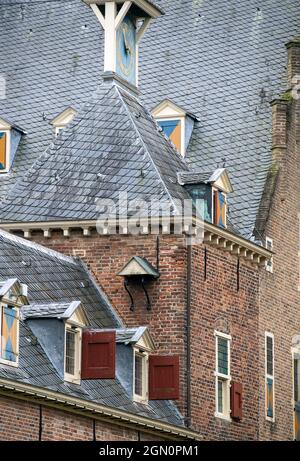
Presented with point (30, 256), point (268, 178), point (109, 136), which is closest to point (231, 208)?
point (268, 178)

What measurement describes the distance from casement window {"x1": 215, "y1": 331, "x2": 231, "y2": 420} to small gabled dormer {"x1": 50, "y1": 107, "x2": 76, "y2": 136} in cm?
927

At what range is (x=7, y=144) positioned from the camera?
5541cm

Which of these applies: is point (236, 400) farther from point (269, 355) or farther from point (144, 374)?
point (144, 374)

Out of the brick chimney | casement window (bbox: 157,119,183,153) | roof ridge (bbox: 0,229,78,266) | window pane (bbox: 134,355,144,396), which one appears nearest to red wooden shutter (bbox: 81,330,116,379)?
window pane (bbox: 134,355,144,396)

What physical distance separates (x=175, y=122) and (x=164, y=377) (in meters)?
11.2

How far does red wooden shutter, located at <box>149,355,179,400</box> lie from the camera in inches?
1790

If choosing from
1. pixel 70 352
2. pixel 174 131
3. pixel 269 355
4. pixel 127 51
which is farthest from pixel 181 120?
pixel 70 352

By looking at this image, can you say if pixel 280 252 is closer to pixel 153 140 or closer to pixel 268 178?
pixel 268 178

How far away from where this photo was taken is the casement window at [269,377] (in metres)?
51.1

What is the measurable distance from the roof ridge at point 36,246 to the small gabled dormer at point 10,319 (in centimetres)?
493

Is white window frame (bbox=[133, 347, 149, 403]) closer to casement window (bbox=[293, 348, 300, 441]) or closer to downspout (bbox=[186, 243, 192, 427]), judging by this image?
downspout (bbox=[186, 243, 192, 427])

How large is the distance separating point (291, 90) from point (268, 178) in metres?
3.22

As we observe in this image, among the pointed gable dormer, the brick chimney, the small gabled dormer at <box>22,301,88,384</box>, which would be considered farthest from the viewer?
the brick chimney

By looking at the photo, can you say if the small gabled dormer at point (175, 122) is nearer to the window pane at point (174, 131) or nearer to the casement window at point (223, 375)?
the window pane at point (174, 131)
